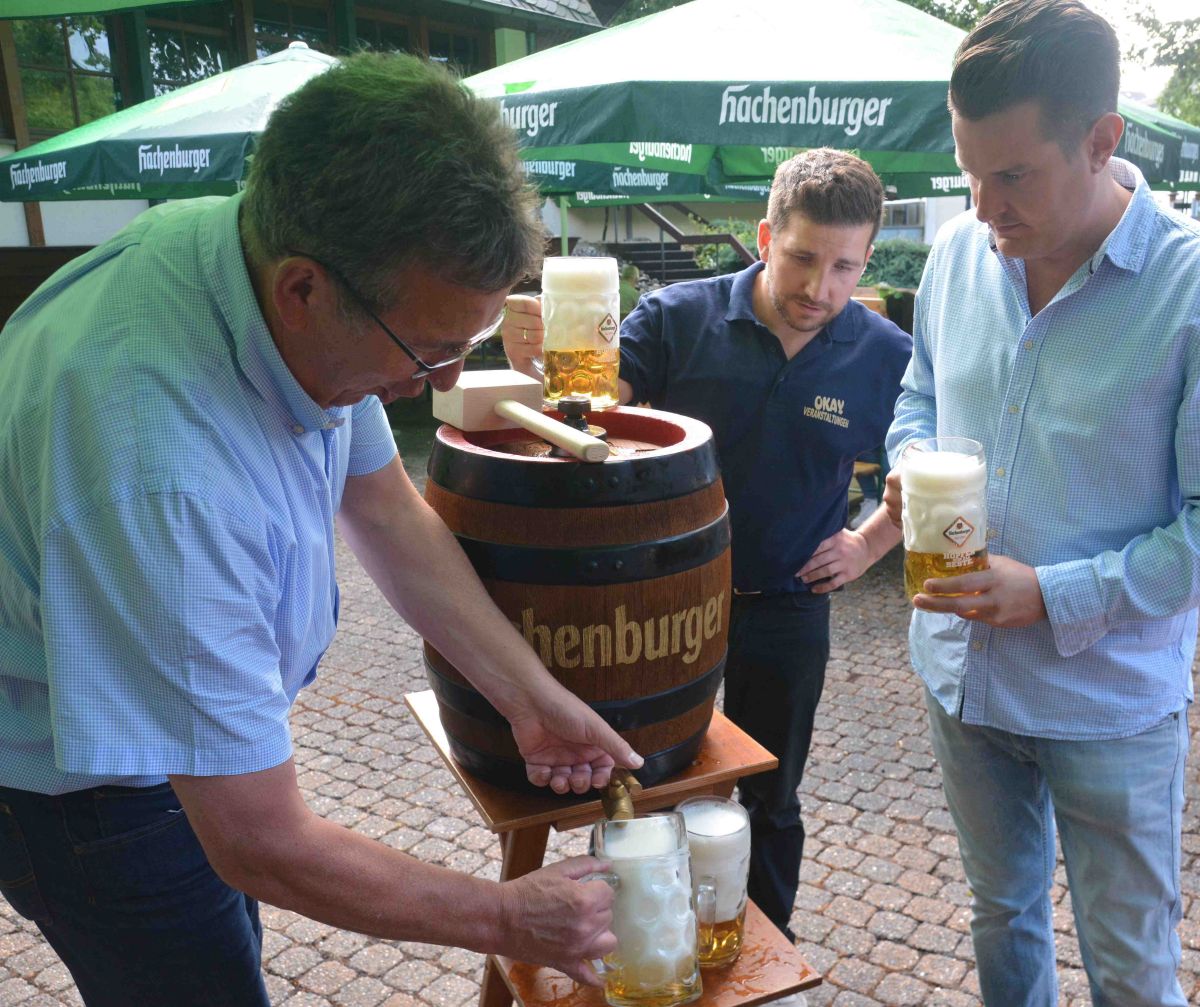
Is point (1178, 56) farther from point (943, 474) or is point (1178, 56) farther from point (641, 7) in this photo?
point (943, 474)

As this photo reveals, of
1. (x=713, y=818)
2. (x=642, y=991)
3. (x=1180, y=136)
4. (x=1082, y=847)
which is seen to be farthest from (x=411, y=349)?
(x=1180, y=136)

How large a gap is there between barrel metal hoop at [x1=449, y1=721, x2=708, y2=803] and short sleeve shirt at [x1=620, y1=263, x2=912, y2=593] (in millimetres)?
900

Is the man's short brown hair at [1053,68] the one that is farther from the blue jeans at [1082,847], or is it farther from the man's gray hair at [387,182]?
the blue jeans at [1082,847]

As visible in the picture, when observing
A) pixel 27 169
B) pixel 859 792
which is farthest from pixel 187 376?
A: pixel 27 169

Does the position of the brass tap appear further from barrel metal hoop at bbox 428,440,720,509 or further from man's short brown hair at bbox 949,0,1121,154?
man's short brown hair at bbox 949,0,1121,154

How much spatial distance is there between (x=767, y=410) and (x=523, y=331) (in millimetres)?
725

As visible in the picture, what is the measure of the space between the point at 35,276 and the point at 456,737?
→ 39.0 ft

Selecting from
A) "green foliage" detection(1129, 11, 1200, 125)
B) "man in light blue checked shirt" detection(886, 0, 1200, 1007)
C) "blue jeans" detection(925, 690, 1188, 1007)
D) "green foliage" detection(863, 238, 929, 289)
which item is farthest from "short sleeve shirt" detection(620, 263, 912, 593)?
"green foliage" detection(1129, 11, 1200, 125)

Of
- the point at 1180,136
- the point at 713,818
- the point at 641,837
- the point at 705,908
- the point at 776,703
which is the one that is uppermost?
the point at 1180,136

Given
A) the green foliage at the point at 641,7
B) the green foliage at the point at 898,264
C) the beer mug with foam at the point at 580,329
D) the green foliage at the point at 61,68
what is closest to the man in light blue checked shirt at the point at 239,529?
the beer mug with foam at the point at 580,329

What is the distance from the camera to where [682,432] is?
1751mm

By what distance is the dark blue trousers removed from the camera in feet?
8.53

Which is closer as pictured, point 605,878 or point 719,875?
point 605,878

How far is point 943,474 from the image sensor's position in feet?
5.52
